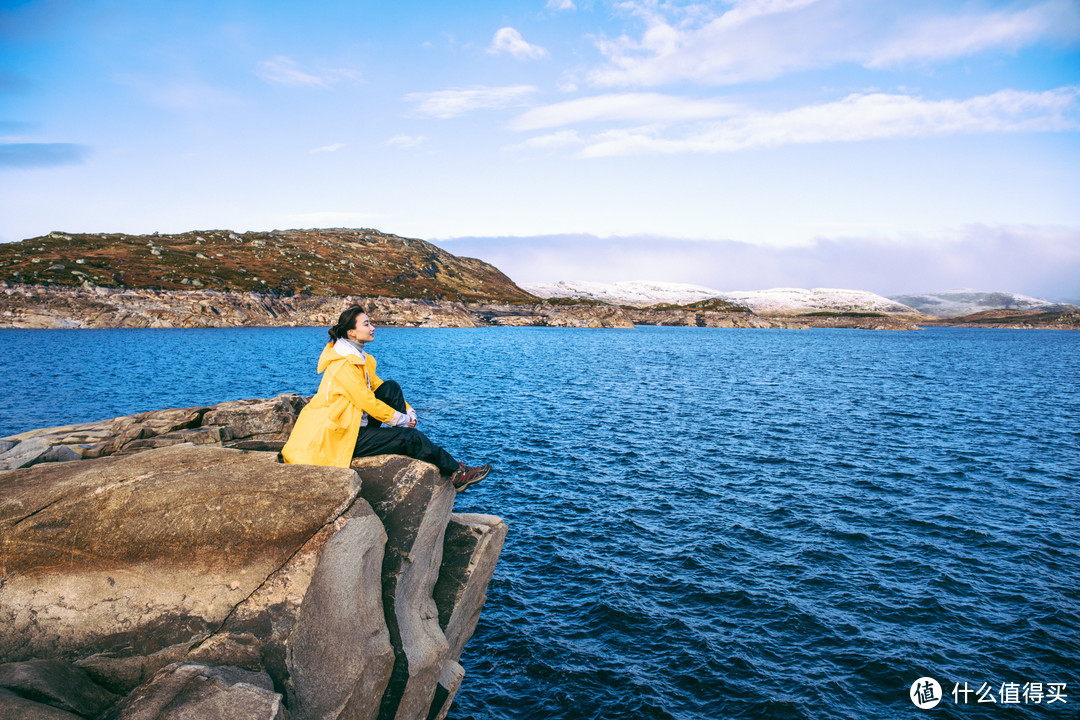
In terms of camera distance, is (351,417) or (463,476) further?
(463,476)

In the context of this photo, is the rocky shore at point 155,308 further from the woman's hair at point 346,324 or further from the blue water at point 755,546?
the woman's hair at point 346,324

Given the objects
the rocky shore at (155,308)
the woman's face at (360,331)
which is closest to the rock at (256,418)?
the woman's face at (360,331)

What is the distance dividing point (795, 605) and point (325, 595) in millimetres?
13404

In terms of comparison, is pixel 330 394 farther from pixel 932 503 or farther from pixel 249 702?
pixel 932 503

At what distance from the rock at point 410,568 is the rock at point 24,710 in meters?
4.16

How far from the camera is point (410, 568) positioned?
9.73 metres

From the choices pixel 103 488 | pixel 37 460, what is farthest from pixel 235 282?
pixel 103 488

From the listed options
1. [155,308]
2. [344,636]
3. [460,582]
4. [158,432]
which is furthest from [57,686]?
[155,308]

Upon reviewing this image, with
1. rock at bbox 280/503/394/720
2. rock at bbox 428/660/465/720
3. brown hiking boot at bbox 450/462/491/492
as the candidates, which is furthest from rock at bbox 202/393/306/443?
rock at bbox 280/503/394/720

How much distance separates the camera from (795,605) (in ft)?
51.6

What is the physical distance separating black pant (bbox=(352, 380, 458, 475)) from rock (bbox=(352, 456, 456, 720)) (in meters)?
0.18

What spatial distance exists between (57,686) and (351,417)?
5040 mm

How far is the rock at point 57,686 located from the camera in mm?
6062

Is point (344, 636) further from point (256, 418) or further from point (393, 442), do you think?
point (256, 418)
